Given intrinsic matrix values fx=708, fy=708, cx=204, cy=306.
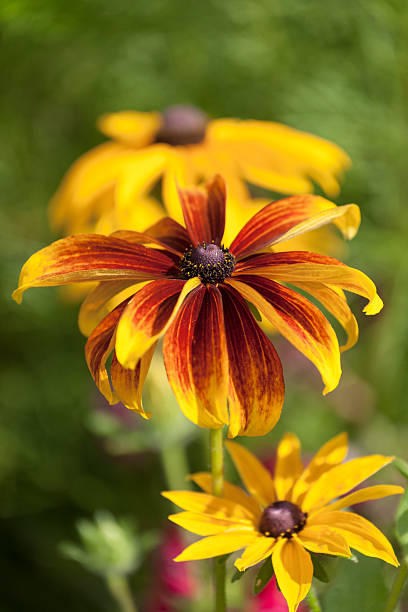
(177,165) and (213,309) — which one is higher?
(177,165)

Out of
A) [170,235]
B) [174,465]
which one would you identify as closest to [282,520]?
[170,235]

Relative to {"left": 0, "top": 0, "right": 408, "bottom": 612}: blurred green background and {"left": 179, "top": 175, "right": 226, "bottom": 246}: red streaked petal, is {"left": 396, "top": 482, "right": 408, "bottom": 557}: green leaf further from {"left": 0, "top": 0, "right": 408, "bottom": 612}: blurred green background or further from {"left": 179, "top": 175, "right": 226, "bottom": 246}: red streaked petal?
{"left": 0, "top": 0, "right": 408, "bottom": 612}: blurred green background

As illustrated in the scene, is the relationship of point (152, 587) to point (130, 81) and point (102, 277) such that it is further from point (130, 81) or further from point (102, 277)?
point (130, 81)

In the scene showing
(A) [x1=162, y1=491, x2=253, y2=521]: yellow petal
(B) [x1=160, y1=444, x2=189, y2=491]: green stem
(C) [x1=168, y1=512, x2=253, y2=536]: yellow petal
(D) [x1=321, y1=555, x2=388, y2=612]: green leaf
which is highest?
(B) [x1=160, y1=444, x2=189, y2=491]: green stem

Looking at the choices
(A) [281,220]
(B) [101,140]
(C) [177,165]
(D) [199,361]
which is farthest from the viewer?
(B) [101,140]

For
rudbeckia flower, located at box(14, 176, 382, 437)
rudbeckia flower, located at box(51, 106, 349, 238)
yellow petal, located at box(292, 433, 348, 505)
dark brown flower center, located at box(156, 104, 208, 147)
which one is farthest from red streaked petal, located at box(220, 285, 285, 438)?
dark brown flower center, located at box(156, 104, 208, 147)

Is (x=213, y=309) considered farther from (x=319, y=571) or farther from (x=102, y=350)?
(x=319, y=571)

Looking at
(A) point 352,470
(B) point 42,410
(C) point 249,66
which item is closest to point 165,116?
(C) point 249,66
